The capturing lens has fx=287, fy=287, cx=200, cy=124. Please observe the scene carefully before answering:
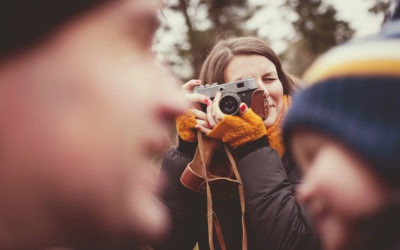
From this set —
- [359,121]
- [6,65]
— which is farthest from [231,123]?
[6,65]

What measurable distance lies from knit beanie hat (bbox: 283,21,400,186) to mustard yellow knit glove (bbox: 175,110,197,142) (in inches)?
33.7

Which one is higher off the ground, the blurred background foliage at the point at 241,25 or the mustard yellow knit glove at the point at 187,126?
the blurred background foliage at the point at 241,25

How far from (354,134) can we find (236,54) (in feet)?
3.87

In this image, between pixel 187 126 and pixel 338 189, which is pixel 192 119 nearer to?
pixel 187 126

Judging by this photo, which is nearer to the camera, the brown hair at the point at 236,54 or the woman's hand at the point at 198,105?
the woman's hand at the point at 198,105

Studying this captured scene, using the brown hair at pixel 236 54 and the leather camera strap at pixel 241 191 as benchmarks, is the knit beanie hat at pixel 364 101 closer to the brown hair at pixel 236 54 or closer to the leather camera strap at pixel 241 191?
the leather camera strap at pixel 241 191

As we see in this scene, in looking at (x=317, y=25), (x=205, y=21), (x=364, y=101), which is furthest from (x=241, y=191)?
(x=317, y=25)

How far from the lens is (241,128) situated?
134cm

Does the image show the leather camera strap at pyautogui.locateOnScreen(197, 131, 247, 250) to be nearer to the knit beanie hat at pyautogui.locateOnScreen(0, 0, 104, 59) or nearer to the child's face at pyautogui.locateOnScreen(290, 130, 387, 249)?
the child's face at pyautogui.locateOnScreen(290, 130, 387, 249)

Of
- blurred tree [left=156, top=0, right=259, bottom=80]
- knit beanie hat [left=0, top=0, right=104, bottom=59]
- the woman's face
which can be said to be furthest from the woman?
blurred tree [left=156, top=0, right=259, bottom=80]

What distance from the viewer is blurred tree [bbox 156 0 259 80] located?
6.41 m

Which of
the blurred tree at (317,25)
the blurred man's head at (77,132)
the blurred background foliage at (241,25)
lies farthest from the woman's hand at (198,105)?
the blurred tree at (317,25)

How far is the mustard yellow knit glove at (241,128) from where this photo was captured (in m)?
1.34

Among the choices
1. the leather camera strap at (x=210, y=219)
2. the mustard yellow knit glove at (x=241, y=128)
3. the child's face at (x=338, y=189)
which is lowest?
the leather camera strap at (x=210, y=219)
